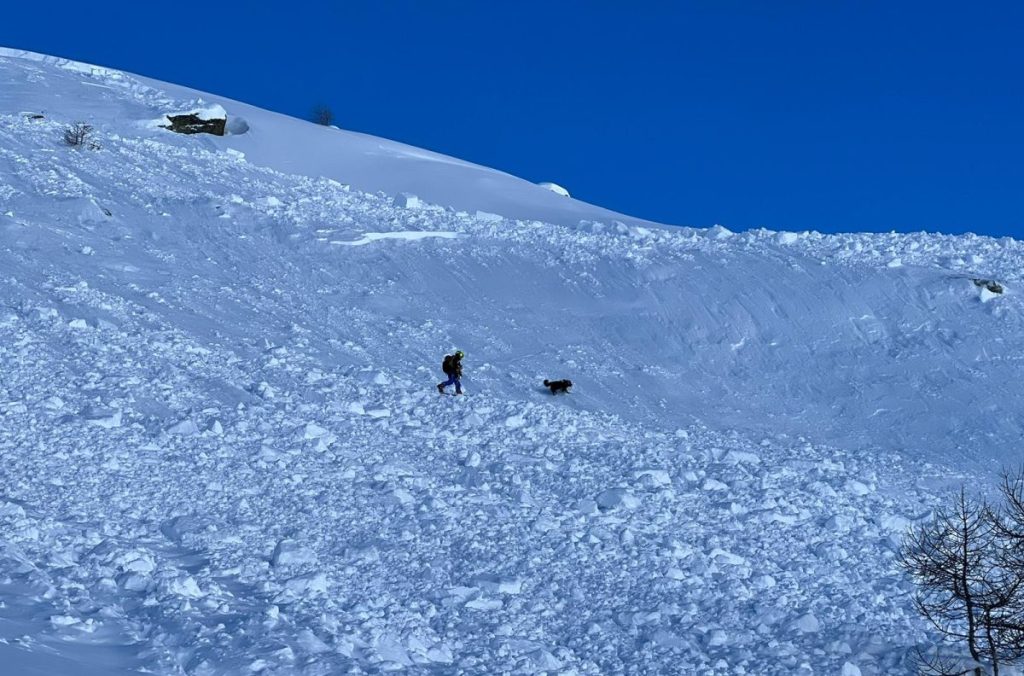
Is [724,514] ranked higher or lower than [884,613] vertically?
higher

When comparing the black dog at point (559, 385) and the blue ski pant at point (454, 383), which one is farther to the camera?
the black dog at point (559, 385)

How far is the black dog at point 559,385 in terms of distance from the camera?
16875 mm

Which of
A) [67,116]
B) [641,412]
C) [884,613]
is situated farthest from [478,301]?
[67,116]

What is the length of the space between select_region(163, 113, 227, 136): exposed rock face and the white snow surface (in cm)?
481

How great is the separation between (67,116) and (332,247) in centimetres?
1406

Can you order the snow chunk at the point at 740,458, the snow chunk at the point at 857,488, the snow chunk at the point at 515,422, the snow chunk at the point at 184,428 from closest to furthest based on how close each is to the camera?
the snow chunk at the point at 184,428 → the snow chunk at the point at 857,488 → the snow chunk at the point at 740,458 → the snow chunk at the point at 515,422

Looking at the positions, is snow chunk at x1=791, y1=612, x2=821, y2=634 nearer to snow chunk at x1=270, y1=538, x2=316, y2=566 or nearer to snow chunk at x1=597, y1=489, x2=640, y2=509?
snow chunk at x1=597, y1=489, x2=640, y2=509

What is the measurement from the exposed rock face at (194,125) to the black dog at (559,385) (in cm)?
2145

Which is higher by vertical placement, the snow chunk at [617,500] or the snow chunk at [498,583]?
the snow chunk at [617,500]

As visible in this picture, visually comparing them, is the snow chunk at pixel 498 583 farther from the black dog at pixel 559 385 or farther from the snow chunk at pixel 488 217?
the snow chunk at pixel 488 217

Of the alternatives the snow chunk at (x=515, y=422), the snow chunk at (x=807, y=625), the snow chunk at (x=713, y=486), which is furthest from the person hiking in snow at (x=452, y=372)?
the snow chunk at (x=807, y=625)

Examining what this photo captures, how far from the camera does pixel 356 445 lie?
13547 mm

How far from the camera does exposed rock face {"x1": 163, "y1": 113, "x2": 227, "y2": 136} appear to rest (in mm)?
33906

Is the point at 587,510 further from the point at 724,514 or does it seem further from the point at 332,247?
the point at 332,247
